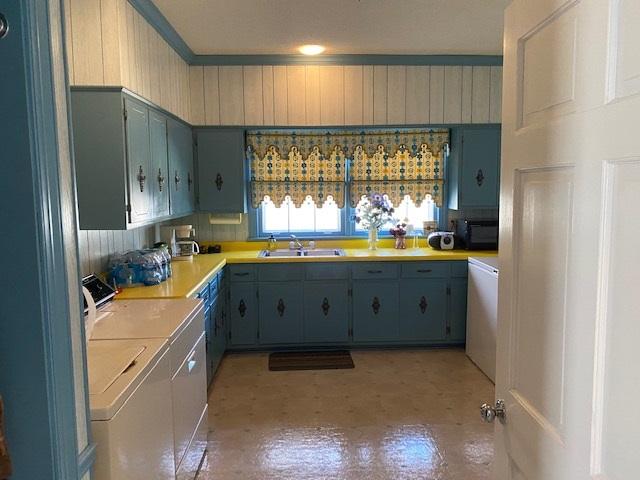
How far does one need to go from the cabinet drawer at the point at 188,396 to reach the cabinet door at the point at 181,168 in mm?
1312

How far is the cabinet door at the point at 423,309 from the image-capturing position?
4.28 m

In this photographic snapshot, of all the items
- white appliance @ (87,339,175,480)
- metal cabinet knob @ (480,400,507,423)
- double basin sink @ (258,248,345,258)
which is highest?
double basin sink @ (258,248,345,258)

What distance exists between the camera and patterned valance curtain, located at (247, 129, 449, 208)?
180 inches

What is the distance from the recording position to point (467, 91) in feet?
14.5

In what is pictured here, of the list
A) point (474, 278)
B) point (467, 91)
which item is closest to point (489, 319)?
point (474, 278)

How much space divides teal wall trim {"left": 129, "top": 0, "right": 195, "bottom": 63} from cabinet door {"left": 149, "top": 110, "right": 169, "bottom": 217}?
57 centimetres

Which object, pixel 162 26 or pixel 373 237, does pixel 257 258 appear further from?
pixel 162 26

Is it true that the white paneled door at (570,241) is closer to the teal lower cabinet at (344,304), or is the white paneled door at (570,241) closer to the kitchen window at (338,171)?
the teal lower cabinet at (344,304)

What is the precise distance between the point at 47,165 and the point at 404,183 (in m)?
4.03

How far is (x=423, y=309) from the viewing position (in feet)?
14.1

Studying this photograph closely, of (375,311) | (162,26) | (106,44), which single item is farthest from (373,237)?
(106,44)

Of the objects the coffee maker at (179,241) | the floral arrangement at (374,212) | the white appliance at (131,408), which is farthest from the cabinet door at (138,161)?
the floral arrangement at (374,212)

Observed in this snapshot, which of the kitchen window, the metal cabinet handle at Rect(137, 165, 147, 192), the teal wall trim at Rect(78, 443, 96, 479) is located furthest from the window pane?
the teal wall trim at Rect(78, 443, 96, 479)

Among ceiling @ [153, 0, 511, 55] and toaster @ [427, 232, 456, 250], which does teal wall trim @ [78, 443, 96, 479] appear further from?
toaster @ [427, 232, 456, 250]
